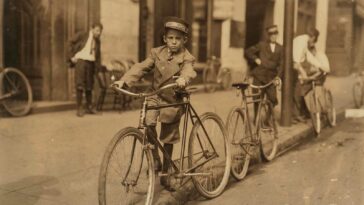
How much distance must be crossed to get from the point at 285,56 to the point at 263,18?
10.6 meters

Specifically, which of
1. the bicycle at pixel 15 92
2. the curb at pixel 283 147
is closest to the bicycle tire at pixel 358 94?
the curb at pixel 283 147

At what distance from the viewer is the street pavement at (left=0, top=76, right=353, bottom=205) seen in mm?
4543

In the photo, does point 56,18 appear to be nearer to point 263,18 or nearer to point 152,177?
point 152,177

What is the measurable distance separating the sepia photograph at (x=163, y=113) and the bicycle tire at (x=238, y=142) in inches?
0.8

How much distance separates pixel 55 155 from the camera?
6004 millimetres

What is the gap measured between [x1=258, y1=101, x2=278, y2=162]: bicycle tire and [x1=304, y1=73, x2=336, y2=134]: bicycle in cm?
214

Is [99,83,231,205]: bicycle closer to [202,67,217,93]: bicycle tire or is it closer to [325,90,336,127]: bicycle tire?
[325,90,336,127]: bicycle tire

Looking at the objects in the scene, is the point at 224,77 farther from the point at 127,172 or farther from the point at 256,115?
the point at 127,172

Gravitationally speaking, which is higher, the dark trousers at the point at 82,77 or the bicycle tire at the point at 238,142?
the dark trousers at the point at 82,77

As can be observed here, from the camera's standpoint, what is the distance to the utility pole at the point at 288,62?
8367 millimetres

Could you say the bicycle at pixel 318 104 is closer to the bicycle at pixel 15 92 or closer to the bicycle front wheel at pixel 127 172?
the bicycle at pixel 15 92

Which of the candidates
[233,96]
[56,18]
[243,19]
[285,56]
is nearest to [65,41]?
[56,18]

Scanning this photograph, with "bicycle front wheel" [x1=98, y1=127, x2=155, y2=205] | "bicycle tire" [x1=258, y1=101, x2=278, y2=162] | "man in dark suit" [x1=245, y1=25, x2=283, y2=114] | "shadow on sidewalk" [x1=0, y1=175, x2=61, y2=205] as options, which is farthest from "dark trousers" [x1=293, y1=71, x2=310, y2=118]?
"bicycle front wheel" [x1=98, y1=127, x2=155, y2=205]

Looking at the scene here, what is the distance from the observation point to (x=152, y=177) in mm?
4113
